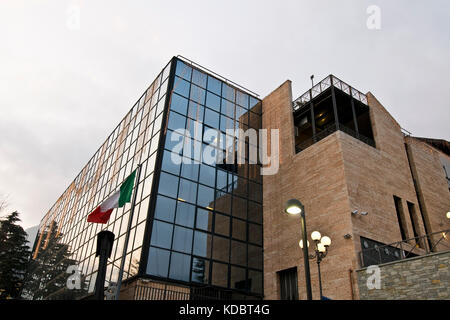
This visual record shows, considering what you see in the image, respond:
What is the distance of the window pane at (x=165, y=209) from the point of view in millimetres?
21484

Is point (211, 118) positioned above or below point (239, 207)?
above

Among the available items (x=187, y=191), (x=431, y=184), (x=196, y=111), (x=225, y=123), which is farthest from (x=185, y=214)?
(x=431, y=184)

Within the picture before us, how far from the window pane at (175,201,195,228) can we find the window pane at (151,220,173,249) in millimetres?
787

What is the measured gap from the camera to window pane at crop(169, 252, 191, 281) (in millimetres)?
20344

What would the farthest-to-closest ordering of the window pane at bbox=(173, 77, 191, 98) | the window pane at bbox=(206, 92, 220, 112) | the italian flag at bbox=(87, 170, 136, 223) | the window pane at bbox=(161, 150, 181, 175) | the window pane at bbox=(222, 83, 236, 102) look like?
the window pane at bbox=(222, 83, 236, 102) → the window pane at bbox=(206, 92, 220, 112) → the window pane at bbox=(173, 77, 191, 98) → the window pane at bbox=(161, 150, 181, 175) → the italian flag at bbox=(87, 170, 136, 223)

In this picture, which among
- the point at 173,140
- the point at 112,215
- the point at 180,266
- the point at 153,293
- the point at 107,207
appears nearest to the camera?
the point at 107,207

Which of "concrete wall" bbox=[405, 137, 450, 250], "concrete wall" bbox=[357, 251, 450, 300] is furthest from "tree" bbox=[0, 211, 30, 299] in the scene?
"concrete wall" bbox=[405, 137, 450, 250]

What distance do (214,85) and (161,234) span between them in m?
13.5

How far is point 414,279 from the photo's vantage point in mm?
16703

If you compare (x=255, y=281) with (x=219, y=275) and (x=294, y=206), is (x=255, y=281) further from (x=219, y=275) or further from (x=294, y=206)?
(x=294, y=206)

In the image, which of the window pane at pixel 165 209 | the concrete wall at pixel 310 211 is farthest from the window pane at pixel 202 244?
the concrete wall at pixel 310 211

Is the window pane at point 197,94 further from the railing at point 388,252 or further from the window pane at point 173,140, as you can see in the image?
the railing at point 388,252

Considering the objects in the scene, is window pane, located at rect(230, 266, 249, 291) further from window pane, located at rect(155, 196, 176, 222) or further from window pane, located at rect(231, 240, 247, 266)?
window pane, located at rect(155, 196, 176, 222)

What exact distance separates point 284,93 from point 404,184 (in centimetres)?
1112
